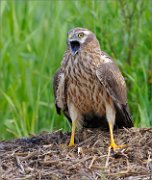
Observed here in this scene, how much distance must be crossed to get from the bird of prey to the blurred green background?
3.38 feet

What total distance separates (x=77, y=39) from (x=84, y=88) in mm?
442

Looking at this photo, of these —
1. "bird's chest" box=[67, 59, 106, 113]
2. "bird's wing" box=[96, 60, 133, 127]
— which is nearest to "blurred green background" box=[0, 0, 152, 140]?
"bird's wing" box=[96, 60, 133, 127]

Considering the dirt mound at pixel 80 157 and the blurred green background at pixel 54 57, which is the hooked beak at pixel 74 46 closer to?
the dirt mound at pixel 80 157

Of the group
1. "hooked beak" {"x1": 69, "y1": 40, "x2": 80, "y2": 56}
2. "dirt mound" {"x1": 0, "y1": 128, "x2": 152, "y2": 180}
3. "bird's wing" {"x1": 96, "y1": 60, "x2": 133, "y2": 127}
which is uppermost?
"hooked beak" {"x1": 69, "y1": 40, "x2": 80, "y2": 56}

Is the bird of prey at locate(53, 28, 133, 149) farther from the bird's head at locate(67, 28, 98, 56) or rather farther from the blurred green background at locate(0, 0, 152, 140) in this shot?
the blurred green background at locate(0, 0, 152, 140)

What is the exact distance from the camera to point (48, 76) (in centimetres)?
906

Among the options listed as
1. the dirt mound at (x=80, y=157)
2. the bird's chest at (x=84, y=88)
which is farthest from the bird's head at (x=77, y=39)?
the dirt mound at (x=80, y=157)

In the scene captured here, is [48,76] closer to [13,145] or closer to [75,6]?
[75,6]

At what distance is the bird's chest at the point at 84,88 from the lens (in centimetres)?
689

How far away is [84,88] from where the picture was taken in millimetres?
6906

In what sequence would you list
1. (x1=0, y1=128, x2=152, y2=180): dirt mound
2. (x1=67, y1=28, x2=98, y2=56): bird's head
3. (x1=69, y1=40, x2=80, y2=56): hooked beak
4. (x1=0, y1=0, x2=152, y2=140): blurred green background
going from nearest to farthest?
(x1=0, y1=128, x2=152, y2=180): dirt mound → (x1=67, y1=28, x2=98, y2=56): bird's head → (x1=69, y1=40, x2=80, y2=56): hooked beak → (x1=0, y1=0, x2=152, y2=140): blurred green background

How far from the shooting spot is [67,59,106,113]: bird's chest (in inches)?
271

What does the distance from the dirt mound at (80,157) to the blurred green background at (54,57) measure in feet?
3.96

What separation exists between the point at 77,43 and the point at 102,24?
180cm
